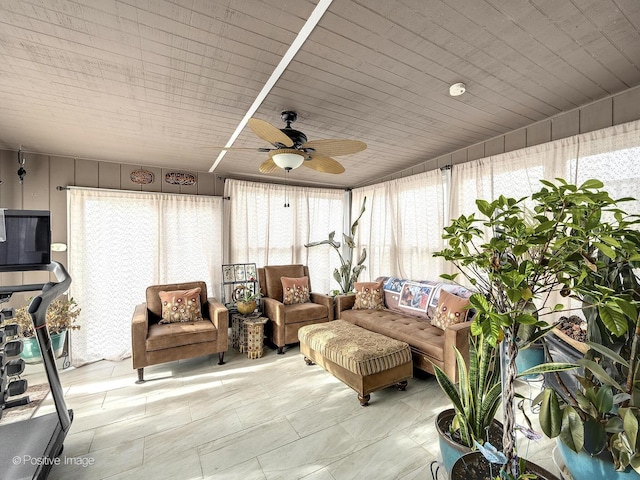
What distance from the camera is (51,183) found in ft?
11.2

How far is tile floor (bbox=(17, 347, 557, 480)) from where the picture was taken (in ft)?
5.76

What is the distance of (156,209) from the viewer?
3.92 metres

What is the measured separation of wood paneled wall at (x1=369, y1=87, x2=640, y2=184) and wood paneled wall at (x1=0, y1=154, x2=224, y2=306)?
4.26m

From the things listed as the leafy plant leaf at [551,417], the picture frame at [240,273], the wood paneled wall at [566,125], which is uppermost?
the wood paneled wall at [566,125]

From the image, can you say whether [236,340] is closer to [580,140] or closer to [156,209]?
[156,209]

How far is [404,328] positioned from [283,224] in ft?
8.69

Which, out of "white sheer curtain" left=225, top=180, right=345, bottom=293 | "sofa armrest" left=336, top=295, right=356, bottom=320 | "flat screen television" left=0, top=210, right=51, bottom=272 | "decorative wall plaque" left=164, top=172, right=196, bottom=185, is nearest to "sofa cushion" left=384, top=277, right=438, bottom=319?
"sofa armrest" left=336, top=295, right=356, bottom=320

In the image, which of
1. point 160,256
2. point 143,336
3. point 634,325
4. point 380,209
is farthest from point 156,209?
point 634,325

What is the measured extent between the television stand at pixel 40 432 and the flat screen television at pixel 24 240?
0.07 meters

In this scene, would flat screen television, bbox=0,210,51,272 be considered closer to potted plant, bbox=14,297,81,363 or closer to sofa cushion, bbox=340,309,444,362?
potted plant, bbox=14,297,81,363

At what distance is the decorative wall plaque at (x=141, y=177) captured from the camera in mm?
3869

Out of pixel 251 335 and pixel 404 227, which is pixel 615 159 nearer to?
pixel 404 227

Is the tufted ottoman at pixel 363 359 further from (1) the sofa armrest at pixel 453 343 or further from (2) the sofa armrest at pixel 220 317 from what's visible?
(2) the sofa armrest at pixel 220 317

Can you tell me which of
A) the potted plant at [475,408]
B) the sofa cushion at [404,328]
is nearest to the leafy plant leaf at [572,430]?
the potted plant at [475,408]
